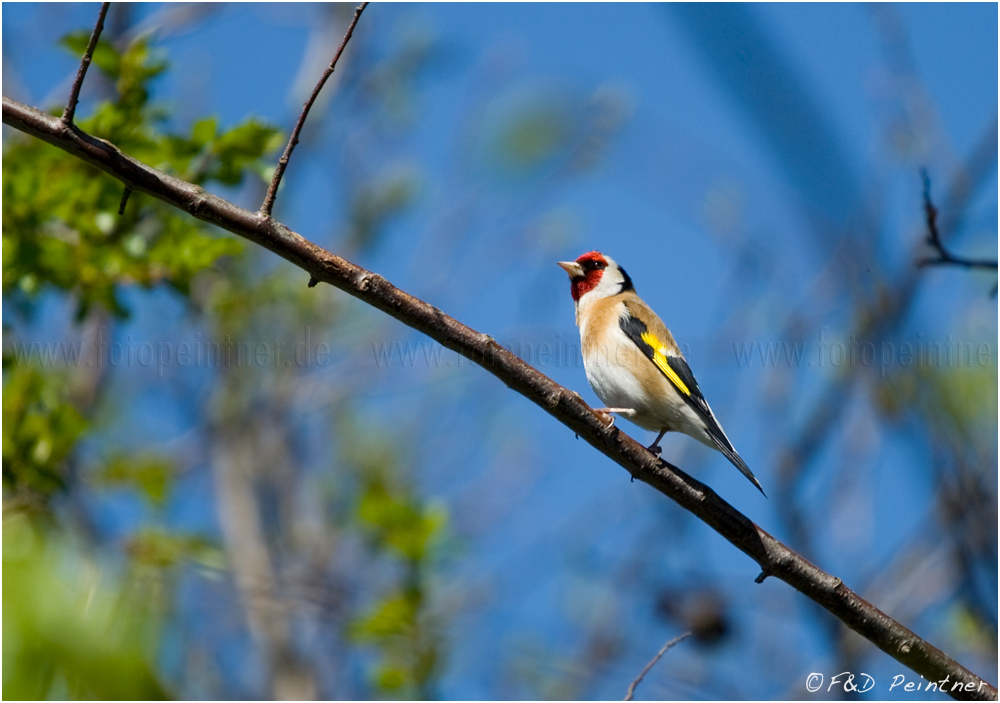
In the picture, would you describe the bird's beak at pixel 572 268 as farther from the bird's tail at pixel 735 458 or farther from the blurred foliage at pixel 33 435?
the blurred foliage at pixel 33 435

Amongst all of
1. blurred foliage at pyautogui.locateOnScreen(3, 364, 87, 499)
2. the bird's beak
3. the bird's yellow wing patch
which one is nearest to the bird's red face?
the bird's beak

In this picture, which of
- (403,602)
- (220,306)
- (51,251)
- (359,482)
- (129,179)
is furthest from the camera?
(359,482)

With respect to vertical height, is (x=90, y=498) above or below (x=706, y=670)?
above

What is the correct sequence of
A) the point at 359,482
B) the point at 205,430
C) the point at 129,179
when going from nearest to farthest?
the point at 129,179
the point at 205,430
the point at 359,482

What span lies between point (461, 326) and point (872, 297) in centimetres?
145

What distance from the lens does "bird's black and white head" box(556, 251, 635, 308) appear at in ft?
21.4

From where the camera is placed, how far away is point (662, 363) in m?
5.16

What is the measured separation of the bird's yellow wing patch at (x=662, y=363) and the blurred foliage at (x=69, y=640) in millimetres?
→ 4108

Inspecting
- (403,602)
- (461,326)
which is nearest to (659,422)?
(403,602)

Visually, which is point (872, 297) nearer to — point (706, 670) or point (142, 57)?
point (142, 57)

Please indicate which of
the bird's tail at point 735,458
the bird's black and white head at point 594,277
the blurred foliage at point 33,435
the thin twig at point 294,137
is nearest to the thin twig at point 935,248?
the bird's tail at point 735,458

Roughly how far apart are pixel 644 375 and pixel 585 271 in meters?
1.89

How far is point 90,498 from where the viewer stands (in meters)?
7.81

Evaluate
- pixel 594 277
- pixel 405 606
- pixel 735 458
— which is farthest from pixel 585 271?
pixel 405 606
